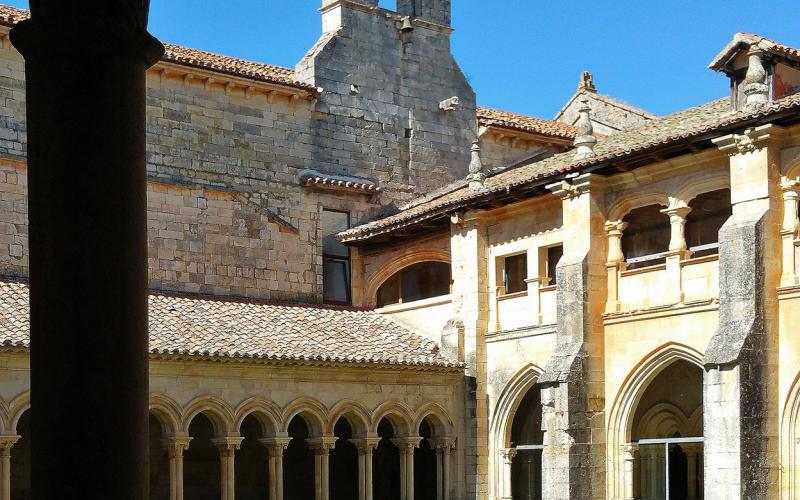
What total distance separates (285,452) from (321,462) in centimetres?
271

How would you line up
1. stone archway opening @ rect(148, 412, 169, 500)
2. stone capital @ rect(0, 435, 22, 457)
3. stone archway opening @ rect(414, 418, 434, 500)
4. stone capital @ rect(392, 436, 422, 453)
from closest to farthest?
stone capital @ rect(0, 435, 22, 457) → stone archway opening @ rect(148, 412, 169, 500) → stone capital @ rect(392, 436, 422, 453) → stone archway opening @ rect(414, 418, 434, 500)

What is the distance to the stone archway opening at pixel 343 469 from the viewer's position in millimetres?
25203

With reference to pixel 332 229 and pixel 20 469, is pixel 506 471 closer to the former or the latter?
pixel 332 229

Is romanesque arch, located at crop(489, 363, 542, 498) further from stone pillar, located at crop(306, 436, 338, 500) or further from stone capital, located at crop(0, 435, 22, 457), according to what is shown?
stone capital, located at crop(0, 435, 22, 457)

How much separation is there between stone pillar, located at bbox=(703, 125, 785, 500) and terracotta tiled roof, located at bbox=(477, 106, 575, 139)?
1122cm

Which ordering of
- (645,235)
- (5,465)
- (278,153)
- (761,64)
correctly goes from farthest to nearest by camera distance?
(278,153), (645,235), (761,64), (5,465)

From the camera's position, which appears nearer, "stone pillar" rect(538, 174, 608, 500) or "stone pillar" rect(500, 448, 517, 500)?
"stone pillar" rect(538, 174, 608, 500)

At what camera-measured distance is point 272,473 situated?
69.5 feet

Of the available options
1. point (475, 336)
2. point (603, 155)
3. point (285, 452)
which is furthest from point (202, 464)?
point (603, 155)

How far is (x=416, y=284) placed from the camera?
2594 centimetres

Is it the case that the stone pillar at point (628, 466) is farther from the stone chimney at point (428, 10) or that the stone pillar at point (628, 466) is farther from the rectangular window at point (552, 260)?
the stone chimney at point (428, 10)

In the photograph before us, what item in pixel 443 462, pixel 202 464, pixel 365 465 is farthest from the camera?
pixel 202 464

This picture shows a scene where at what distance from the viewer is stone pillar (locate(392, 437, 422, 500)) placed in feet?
74.1

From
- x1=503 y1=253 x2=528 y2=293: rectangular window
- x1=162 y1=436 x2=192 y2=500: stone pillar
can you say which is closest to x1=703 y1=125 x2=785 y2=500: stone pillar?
x1=503 y1=253 x2=528 y2=293: rectangular window
